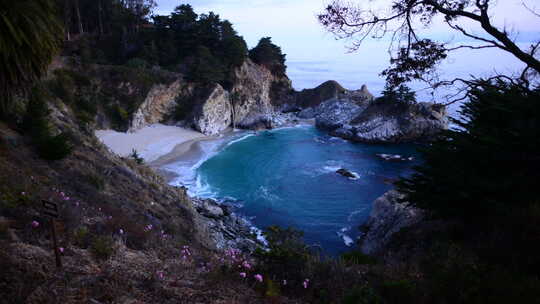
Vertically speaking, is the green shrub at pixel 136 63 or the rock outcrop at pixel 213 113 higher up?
the green shrub at pixel 136 63

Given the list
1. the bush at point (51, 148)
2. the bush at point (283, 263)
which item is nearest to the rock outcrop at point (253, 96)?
the bush at point (51, 148)

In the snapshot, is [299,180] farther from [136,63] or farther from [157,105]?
[136,63]

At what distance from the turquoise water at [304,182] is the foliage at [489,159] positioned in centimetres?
983

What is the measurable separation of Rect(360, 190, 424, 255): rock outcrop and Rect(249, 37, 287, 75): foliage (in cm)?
4629

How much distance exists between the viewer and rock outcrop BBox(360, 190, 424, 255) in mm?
12849

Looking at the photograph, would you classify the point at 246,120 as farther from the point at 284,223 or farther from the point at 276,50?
the point at 284,223

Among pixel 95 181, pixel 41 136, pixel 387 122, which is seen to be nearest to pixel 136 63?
pixel 41 136

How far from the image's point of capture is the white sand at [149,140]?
3058cm

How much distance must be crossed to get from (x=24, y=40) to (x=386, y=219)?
49.0 ft

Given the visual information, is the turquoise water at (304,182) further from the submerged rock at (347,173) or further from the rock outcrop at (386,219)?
the rock outcrop at (386,219)

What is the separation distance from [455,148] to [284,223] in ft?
42.7

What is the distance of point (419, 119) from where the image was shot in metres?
43.9

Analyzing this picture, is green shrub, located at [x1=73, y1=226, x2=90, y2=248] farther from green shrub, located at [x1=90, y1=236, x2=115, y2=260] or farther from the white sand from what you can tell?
the white sand

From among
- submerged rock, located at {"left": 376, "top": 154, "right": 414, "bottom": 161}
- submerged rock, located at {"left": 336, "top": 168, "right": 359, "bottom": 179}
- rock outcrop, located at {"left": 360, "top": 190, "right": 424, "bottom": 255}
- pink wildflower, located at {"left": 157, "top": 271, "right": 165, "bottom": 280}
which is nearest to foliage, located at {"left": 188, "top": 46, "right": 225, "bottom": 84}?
submerged rock, located at {"left": 336, "top": 168, "right": 359, "bottom": 179}
